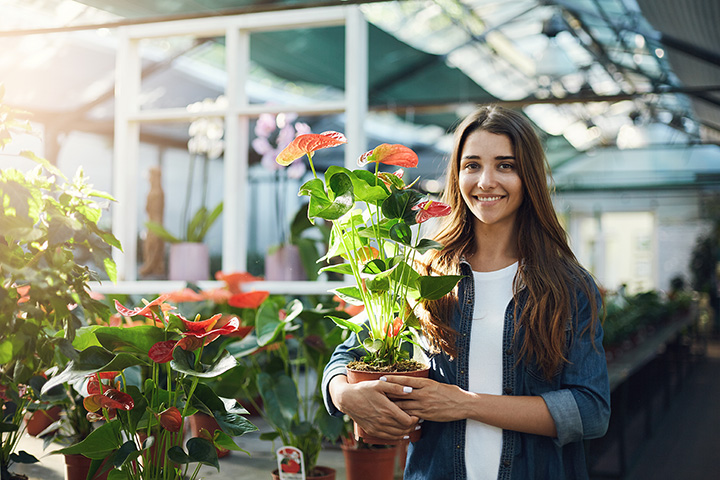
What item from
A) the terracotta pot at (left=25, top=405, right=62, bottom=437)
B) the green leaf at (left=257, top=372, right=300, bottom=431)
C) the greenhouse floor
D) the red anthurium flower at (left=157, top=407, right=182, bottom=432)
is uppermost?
the red anthurium flower at (left=157, top=407, right=182, bottom=432)

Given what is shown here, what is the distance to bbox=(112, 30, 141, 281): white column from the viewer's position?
310 cm

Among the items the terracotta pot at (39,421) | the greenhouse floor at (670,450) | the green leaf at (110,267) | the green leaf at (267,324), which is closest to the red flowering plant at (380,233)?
the green leaf at (110,267)

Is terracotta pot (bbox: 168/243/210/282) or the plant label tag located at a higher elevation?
terracotta pot (bbox: 168/243/210/282)

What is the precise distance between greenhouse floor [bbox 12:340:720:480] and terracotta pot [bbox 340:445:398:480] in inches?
7.4

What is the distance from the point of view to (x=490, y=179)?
48.3 inches

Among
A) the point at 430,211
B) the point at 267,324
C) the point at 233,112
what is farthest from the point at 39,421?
the point at 430,211

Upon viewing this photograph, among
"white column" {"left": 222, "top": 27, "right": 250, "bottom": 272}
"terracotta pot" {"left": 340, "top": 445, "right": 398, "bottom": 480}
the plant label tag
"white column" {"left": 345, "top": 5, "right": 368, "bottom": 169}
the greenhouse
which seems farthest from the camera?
"white column" {"left": 222, "top": 27, "right": 250, "bottom": 272}

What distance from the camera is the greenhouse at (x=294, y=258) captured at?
1.20 meters

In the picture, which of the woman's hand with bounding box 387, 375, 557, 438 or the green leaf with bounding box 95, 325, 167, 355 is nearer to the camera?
the woman's hand with bounding box 387, 375, 557, 438

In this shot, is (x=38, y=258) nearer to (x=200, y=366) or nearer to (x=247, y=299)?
(x=200, y=366)

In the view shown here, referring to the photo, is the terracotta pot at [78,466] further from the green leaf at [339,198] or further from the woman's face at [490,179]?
the woman's face at [490,179]

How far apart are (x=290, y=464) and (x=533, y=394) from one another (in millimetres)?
851

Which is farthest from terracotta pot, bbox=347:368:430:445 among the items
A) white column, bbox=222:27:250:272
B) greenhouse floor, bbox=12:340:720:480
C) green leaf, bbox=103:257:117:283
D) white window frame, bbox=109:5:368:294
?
white column, bbox=222:27:250:272

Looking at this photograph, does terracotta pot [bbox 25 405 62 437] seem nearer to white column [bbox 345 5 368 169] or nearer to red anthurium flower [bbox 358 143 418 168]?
white column [bbox 345 5 368 169]
